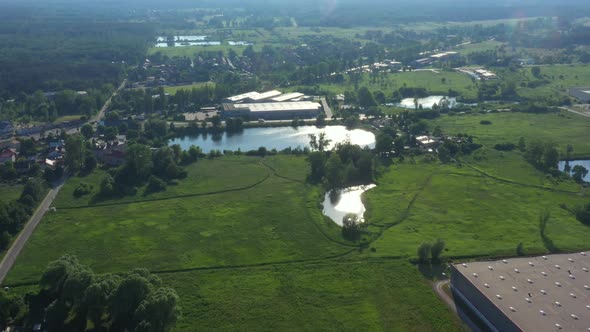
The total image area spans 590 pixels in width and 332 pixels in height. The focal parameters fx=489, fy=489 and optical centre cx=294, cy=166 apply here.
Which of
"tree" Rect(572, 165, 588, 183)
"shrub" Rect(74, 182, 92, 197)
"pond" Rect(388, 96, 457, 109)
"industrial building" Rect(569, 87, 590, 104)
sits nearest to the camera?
"shrub" Rect(74, 182, 92, 197)

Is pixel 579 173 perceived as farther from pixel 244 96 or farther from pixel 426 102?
pixel 244 96

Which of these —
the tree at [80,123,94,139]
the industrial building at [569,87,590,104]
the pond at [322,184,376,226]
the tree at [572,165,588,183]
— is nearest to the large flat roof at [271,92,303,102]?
the tree at [80,123,94,139]

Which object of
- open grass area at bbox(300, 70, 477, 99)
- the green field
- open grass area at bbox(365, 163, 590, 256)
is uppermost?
open grass area at bbox(300, 70, 477, 99)

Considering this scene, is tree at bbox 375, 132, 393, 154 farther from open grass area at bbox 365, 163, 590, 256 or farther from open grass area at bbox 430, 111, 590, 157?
open grass area at bbox 430, 111, 590, 157

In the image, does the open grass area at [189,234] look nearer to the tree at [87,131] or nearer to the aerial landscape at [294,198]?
the aerial landscape at [294,198]

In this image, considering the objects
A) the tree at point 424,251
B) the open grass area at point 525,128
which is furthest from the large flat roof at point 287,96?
the tree at point 424,251

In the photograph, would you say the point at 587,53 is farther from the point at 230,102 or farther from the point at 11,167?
the point at 11,167

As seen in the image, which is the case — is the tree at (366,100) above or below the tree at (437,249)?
above
